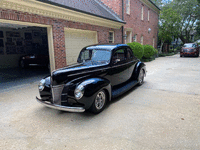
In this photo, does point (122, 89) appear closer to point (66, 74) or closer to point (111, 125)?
point (111, 125)

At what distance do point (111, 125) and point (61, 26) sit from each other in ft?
19.5

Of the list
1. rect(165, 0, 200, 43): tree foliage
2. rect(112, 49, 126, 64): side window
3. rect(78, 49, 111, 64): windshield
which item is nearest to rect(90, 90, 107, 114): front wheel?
rect(78, 49, 111, 64): windshield

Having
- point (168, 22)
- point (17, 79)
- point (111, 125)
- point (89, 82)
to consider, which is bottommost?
point (111, 125)

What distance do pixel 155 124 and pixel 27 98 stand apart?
3.93 meters

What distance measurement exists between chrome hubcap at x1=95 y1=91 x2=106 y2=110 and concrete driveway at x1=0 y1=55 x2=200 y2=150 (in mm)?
216

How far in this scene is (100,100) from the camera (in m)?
3.87

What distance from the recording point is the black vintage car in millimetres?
3402

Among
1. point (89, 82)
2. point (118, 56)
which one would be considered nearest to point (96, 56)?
point (118, 56)

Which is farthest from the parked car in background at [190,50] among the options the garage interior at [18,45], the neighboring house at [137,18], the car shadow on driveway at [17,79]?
the car shadow on driveway at [17,79]

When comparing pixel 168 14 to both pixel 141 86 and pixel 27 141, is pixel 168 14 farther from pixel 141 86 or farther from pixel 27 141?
pixel 27 141

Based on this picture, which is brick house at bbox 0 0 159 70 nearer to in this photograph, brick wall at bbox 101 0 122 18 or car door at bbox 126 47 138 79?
brick wall at bbox 101 0 122 18

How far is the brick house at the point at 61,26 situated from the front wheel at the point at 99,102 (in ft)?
14.4

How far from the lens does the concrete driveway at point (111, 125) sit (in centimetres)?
271

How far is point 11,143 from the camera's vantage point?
9.07 feet
